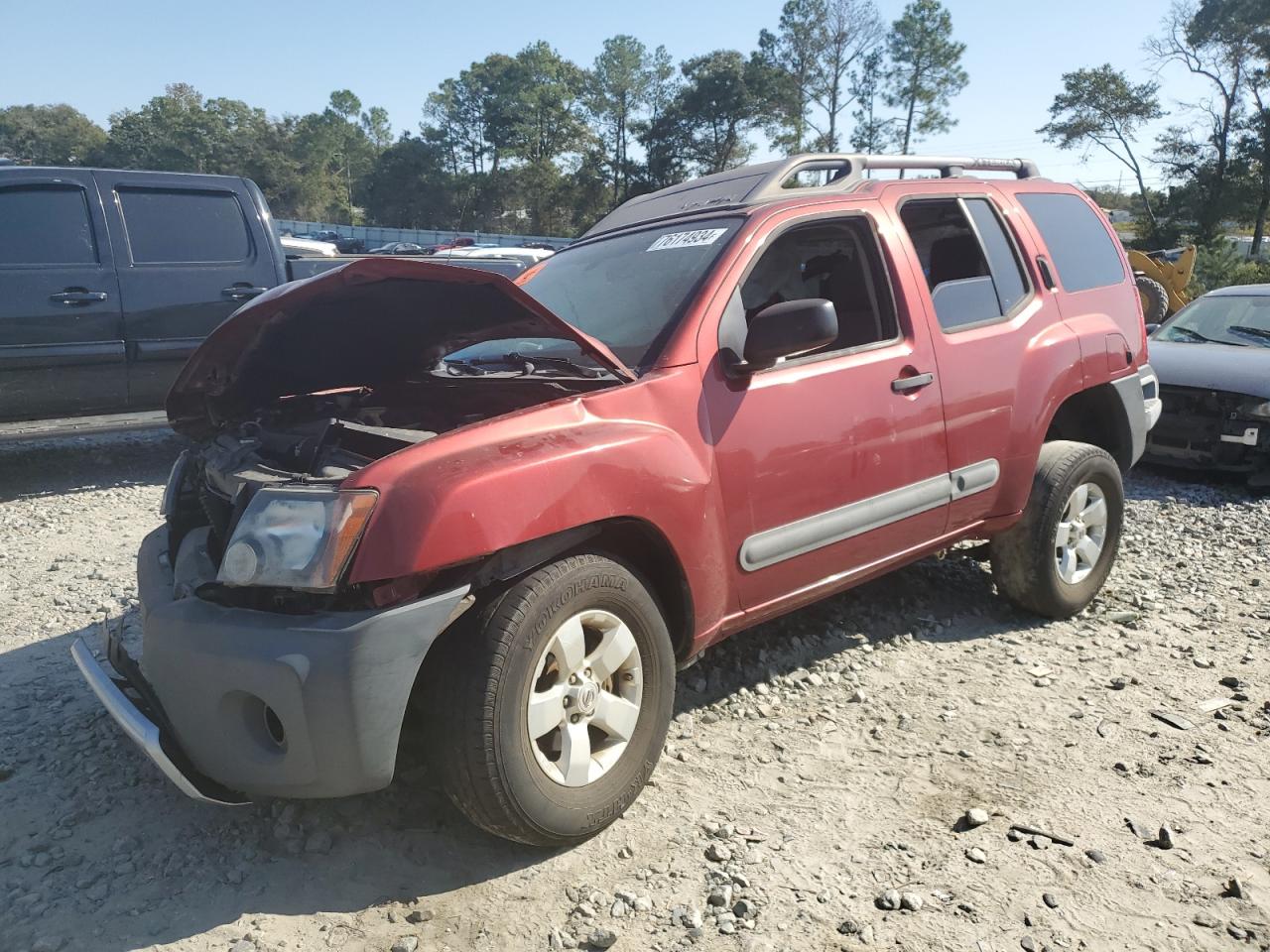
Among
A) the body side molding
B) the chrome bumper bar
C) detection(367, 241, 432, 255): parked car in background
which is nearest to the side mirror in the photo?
the body side molding

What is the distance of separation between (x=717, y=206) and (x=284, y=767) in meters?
2.46

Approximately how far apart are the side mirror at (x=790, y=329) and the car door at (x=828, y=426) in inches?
4.0

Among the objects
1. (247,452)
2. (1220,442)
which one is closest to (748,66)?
(1220,442)

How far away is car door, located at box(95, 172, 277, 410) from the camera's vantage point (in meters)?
6.50

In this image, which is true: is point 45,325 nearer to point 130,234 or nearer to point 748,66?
point 130,234

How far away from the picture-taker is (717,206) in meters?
3.57

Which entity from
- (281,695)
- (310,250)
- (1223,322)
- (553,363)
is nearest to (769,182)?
(553,363)

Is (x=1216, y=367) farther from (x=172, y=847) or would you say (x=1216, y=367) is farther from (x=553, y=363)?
(x=172, y=847)

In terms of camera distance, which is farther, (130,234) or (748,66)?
(748,66)

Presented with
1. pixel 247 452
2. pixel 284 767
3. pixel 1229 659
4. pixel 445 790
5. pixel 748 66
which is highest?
pixel 748 66

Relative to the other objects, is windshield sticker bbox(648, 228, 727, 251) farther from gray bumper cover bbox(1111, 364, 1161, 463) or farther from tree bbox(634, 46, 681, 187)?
tree bbox(634, 46, 681, 187)

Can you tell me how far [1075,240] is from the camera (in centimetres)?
441

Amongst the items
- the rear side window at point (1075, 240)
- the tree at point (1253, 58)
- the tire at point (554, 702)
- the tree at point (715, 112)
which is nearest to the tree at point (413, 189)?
the tree at point (715, 112)

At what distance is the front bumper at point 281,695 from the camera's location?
2146 millimetres
